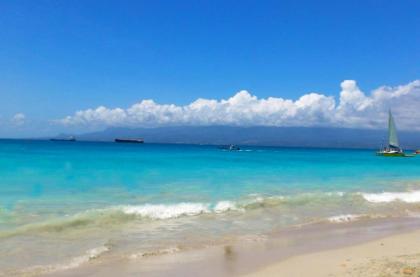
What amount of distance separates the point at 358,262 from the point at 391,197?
15.5 m

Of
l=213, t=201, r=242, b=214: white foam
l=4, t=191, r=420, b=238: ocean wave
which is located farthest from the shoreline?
l=213, t=201, r=242, b=214: white foam

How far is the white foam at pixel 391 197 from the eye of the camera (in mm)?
22828

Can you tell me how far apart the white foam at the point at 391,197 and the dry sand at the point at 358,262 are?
1092cm

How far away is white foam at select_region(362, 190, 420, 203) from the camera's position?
74.9 feet

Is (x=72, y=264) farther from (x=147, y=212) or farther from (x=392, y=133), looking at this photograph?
(x=392, y=133)

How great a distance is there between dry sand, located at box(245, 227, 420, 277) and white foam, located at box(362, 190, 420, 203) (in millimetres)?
10916

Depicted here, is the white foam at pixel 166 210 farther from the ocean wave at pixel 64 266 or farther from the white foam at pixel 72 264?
the ocean wave at pixel 64 266

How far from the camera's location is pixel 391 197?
23.8 metres

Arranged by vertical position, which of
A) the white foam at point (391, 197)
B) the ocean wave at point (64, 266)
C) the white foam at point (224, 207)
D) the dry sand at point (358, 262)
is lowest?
the white foam at point (391, 197)

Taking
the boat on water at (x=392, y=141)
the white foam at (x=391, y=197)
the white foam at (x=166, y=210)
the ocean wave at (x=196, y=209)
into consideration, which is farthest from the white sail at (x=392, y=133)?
the white foam at (x=166, y=210)

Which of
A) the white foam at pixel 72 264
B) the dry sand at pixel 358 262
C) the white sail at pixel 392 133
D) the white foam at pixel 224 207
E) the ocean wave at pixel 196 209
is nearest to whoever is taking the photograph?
the dry sand at pixel 358 262

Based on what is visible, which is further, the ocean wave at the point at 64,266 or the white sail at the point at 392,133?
the white sail at the point at 392,133

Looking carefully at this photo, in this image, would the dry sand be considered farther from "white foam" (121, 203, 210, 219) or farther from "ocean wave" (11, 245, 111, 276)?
"white foam" (121, 203, 210, 219)

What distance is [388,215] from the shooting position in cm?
1809
